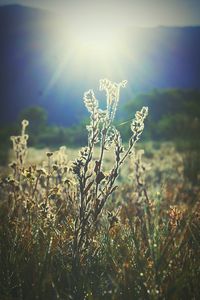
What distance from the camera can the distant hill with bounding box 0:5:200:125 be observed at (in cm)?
7250

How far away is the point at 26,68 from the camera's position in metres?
87.2

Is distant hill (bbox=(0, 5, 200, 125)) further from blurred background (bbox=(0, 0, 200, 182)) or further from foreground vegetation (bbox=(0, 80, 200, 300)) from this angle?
foreground vegetation (bbox=(0, 80, 200, 300))

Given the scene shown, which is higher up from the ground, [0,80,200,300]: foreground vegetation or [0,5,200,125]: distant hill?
[0,5,200,125]: distant hill

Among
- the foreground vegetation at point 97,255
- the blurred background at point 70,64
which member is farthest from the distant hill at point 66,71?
the foreground vegetation at point 97,255

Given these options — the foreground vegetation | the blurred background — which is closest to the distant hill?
the blurred background

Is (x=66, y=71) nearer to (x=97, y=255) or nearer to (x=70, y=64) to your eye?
(x=70, y=64)

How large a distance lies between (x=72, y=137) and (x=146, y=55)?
61952 mm

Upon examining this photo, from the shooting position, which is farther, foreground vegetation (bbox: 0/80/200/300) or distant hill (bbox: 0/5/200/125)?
distant hill (bbox: 0/5/200/125)

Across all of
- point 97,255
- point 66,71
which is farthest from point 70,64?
point 97,255

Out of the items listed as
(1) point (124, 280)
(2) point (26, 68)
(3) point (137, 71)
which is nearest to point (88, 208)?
(1) point (124, 280)

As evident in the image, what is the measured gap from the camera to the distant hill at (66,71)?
72.5m

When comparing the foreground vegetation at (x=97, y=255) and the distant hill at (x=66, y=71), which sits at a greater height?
the distant hill at (x=66, y=71)

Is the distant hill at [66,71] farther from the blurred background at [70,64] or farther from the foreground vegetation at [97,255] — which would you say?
the foreground vegetation at [97,255]

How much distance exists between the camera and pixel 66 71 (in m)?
84.5
